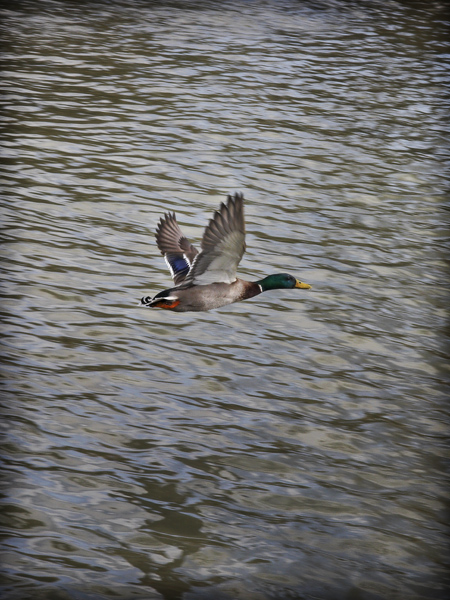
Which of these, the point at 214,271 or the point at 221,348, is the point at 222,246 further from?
the point at 221,348

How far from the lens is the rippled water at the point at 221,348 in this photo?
17.3 ft

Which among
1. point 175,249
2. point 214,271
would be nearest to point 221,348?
point 175,249

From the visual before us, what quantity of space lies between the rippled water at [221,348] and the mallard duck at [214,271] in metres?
0.68

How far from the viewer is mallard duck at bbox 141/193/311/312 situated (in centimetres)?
638

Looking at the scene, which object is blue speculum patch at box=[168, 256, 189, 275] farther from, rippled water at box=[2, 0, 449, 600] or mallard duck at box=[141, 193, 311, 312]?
rippled water at box=[2, 0, 449, 600]

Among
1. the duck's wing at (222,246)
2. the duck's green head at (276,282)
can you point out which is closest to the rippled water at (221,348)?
the duck's green head at (276,282)

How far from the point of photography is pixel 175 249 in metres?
7.94

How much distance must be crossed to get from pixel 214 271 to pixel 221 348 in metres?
1.19

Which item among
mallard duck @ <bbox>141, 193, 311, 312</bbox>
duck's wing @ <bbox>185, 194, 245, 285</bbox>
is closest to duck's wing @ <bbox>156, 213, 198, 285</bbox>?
mallard duck @ <bbox>141, 193, 311, 312</bbox>

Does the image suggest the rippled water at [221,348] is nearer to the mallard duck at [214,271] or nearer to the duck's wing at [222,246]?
the mallard duck at [214,271]

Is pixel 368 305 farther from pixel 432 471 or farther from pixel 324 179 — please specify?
pixel 324 179

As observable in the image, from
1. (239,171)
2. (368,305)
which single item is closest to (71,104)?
(239,171)

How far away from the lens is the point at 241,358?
7.68m

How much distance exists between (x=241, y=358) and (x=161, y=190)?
420 centimetres
